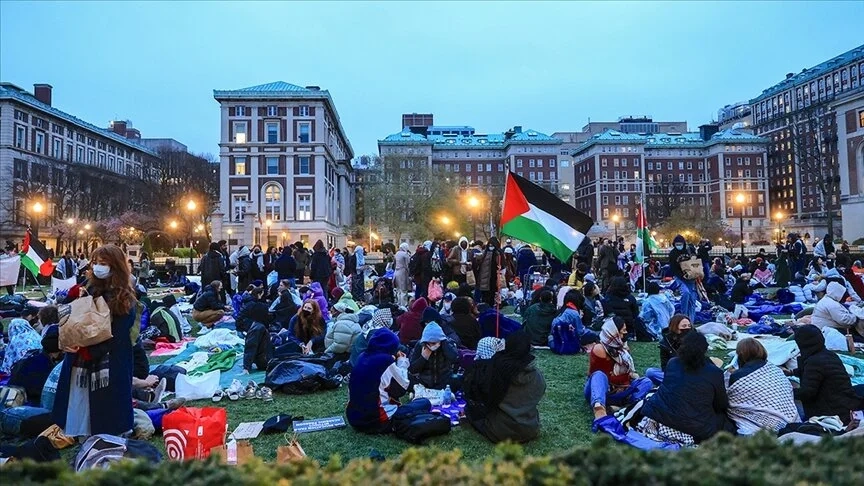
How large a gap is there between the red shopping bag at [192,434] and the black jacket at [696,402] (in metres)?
3.99

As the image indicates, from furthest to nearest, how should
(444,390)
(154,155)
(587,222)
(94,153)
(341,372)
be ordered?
(154,155), (94,153), (341,372), (587,222), (444,390)

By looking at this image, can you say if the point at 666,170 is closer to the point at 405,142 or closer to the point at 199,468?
the point at 405,142

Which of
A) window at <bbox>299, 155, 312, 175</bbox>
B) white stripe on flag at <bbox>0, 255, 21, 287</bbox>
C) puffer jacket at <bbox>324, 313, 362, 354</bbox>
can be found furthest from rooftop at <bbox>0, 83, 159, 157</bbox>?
puffer jacket at <bbox>324, 313, 362, 354</bbox>

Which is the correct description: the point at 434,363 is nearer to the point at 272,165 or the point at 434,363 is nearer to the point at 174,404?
the point at 174,404

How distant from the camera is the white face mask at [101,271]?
14.4 feet

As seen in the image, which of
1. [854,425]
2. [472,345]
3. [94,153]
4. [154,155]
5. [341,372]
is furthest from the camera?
[154,155]

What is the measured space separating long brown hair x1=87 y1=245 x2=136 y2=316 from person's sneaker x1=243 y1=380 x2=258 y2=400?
10.1 feet

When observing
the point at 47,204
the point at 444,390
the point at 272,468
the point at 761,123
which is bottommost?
the point at 444,390

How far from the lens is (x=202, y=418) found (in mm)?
4961

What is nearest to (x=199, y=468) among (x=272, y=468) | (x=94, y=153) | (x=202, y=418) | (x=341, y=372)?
(x=272, y=468)

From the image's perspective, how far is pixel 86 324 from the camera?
170 inches

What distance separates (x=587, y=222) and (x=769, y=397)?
3170 millimetres

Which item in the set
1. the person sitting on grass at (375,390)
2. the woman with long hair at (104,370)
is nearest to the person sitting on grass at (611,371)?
the person sitting on grass at (375,390)

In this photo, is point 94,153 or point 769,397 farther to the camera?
point 94,153
